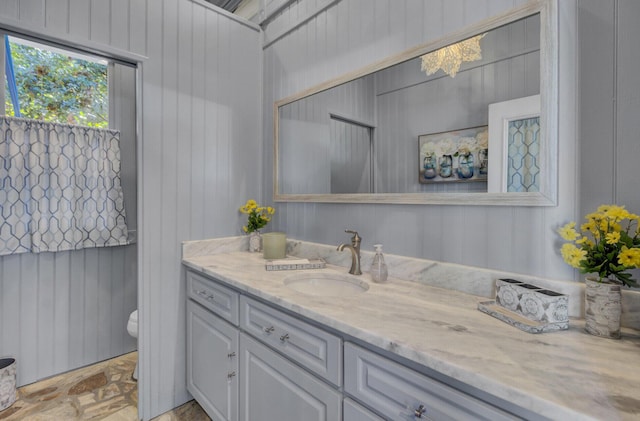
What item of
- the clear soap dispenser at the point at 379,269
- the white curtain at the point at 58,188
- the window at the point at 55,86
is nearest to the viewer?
the clear soap dispenser at the point at 379,269

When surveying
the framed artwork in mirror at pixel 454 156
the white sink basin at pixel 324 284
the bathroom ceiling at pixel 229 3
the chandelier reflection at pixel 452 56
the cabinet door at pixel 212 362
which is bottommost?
the cabinet door at pixel 212 362

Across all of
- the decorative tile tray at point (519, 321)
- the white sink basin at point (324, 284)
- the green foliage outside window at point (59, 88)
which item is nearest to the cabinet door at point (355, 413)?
the decorative tile tray at point (519, 321)

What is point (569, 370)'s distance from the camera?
685 mm

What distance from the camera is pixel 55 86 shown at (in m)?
2.33

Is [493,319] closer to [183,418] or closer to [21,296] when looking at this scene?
[183,418]

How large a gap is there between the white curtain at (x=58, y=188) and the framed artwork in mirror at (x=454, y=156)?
2278 millimetres

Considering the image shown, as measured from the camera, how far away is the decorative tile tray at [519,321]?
88cm

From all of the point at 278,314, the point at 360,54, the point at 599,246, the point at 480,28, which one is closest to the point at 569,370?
the point at 599,246

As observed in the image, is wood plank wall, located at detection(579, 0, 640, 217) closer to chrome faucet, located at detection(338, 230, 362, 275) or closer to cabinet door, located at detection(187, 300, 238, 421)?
chrome faucet, located at detection(338, 230, 362, 275)

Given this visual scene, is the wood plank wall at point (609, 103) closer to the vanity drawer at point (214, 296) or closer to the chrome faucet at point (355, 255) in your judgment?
the chrome faucet at point (355, 255)

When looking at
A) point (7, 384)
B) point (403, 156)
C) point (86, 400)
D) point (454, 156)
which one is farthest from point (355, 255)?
point (7, 384)

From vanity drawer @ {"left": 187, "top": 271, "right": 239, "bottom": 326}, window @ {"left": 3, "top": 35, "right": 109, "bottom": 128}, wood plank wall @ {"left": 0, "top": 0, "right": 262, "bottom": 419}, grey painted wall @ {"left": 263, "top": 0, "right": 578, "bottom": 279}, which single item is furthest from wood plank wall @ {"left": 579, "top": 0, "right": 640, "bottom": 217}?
window @ {"left": 3, "top": 35, "right": 109, "bottom": 128}

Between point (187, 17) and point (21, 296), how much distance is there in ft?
7.07

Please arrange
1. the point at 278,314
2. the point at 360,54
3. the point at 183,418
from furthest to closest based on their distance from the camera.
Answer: the point at 183,418 < the point at 360,54 < the point at 278,314
